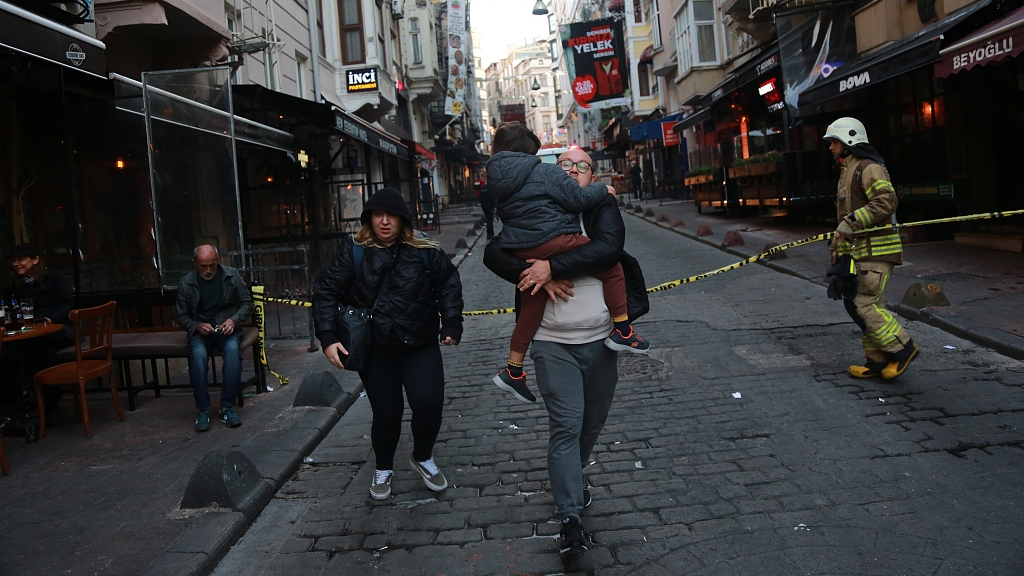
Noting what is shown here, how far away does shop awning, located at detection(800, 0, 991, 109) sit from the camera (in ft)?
35.9

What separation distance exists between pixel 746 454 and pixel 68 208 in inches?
300

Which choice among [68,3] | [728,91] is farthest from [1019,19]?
[728,91]

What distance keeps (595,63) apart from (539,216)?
1613 inches

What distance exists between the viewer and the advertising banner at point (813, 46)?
55.4 feet

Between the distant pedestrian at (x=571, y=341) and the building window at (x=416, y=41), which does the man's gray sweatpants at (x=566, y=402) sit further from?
the building window at (x=416, y=41)

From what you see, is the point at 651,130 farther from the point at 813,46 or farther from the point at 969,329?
the point at 969,329

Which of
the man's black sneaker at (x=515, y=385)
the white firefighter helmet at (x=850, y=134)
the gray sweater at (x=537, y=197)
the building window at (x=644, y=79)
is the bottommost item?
the man's black sneaker at (x=515, y=385)

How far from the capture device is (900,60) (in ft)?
38.4

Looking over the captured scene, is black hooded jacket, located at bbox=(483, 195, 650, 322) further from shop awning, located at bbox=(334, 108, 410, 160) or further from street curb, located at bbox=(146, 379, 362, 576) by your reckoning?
shop awning, located at bbox=(334, 108, 410, 160)

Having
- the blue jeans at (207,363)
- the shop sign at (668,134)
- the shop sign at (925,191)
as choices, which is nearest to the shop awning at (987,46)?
the shop sign at (925,191)

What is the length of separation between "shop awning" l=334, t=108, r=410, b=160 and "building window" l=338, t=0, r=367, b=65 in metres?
5.24

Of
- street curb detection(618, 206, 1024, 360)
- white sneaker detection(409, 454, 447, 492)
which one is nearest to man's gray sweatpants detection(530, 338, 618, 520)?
white sneaker detection(409, 454, 447, 492)

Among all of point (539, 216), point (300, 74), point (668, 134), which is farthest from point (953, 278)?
point (668, 134)

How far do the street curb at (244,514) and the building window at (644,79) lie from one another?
42.9m
